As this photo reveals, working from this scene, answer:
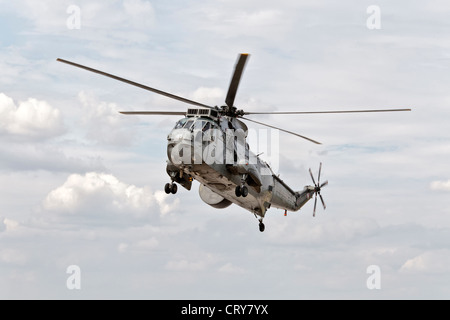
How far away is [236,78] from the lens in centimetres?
4125

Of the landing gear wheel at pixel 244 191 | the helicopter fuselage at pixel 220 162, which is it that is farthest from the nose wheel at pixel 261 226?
the landing gear wheel at pixel 244 191

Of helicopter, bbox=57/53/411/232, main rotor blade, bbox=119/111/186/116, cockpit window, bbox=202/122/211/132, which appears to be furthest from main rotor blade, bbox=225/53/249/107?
cockpit window, bbox=202/122/211/132

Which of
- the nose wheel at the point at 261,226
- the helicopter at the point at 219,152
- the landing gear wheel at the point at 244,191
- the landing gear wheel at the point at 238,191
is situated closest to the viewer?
the helicopter at the point at 219,152

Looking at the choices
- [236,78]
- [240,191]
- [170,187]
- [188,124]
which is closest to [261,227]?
[240,191]

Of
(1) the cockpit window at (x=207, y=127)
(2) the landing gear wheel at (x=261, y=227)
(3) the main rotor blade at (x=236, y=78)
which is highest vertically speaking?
(3) the main rotor blade at (x=236, y=78)

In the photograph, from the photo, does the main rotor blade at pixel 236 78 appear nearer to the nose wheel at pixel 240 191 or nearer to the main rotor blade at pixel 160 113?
the main rotor blade at pixel 160 113

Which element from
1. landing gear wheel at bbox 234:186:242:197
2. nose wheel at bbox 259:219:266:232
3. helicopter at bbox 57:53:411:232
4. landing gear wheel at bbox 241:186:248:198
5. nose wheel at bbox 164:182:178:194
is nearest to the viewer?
helicopter at bbox 57:53:411:232

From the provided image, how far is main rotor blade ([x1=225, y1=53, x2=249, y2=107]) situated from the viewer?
130ft

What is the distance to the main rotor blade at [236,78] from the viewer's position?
39531 mm

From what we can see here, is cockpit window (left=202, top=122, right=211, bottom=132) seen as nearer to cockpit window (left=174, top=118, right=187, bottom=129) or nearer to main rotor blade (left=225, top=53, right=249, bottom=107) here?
cockpit window (left=174, top=118, right=187, bottom=129)

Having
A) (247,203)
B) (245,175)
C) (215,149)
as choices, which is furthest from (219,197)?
(215,149)

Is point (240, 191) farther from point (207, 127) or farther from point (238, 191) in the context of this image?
point (207, 127)

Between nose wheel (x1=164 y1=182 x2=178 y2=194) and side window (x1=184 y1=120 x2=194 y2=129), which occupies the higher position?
side window (x1=184 y1=120 x2=194 y2=129)

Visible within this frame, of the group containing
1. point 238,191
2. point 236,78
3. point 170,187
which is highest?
point 236,78
